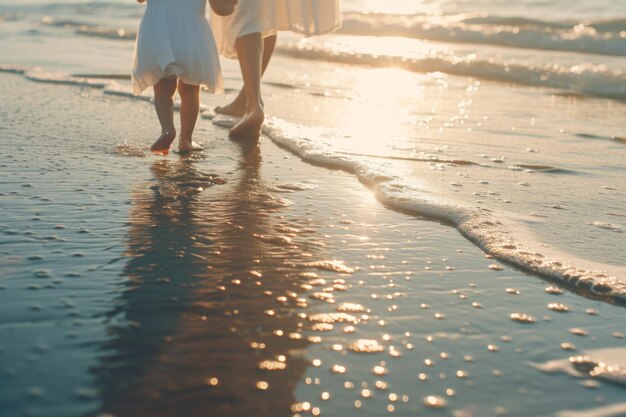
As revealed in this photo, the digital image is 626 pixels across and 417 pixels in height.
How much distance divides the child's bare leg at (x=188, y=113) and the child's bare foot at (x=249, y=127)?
A: 315 millimetres

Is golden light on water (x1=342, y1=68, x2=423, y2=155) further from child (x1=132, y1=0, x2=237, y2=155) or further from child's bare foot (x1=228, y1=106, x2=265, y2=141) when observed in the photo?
child (x1=132, y1=0, x2=237, y2=155)

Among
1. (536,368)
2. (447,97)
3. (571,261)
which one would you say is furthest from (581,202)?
(447,97)

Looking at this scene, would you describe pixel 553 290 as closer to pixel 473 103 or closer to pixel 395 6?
pixel 473 103

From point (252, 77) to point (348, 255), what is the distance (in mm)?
2357

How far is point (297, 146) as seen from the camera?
452 cm

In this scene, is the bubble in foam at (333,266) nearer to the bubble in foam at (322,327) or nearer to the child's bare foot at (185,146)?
the bubble in foam at (322,327)

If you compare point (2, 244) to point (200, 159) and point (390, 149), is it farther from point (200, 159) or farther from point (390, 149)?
point (390, 149)

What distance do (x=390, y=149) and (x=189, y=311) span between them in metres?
2.49

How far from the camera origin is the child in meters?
4.26

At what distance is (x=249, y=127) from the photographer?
4734 millimetres

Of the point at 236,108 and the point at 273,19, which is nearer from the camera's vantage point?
the point at 273,19

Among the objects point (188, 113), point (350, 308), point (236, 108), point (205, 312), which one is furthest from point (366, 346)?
point (236, 108)

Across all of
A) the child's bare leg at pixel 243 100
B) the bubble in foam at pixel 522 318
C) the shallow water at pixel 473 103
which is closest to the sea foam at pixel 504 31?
the shallow water at pixel 473 103

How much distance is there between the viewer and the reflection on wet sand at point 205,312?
177 cm
